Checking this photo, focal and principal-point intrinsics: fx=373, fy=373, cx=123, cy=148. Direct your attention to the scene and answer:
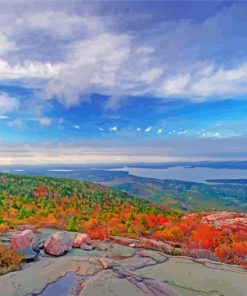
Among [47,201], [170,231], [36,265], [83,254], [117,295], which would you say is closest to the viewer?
[117,295]

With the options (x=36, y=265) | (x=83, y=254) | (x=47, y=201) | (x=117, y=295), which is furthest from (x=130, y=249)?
(x=47, y=201)

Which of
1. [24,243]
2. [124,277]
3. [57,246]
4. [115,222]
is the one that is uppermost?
[24,243]

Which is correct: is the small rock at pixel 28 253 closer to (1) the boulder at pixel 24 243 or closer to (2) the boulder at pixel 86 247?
(1) the boulder at pixel 24 243

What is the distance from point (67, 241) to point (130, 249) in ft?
11.2

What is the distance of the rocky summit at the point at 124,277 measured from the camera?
1326 cm

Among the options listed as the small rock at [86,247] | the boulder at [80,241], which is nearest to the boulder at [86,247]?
the small rock at [86,247]

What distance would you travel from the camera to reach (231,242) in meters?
24.3

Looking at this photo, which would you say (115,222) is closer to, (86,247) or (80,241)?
(80,241)

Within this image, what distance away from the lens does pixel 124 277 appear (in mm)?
14125

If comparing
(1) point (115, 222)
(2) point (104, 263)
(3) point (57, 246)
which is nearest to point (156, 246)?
(3) point (57, 246)

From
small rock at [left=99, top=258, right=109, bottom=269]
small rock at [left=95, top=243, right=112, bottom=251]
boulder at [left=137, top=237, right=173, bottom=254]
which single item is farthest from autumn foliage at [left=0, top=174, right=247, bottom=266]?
small rock at [left=99, top=258, right=109, bottom=269]

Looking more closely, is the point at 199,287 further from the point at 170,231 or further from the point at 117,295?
the point at 170,231

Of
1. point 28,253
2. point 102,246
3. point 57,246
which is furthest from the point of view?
point 102,246

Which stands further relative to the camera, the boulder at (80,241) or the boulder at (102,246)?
the boulder at (80,241)
